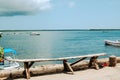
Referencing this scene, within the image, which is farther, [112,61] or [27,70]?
[112,61]

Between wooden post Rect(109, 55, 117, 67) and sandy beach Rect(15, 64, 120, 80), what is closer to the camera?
sandy beach Rect(15, 64, 120, 80)

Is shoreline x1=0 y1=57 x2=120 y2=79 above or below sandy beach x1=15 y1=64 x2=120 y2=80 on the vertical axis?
above

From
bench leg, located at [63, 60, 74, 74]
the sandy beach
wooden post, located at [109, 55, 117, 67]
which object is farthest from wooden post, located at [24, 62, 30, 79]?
wooden post, located at [109, 55, 117, 67]

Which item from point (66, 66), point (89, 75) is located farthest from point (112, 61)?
point (66, 66)

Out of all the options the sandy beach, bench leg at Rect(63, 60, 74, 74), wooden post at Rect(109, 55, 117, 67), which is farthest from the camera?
wooden post at Rect(109, 55, 117, 67)

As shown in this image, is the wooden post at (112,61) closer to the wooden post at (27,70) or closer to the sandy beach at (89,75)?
the sandy beach at (89,75)

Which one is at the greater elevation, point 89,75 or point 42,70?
point 42,70

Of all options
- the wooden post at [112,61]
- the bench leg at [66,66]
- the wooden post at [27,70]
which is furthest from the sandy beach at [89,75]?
the wooden post at [112,61]

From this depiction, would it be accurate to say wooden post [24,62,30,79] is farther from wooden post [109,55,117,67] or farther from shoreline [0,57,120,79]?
wooden post [109,55,117,67]

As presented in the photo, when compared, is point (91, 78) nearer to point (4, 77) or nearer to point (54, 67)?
point (54, 67)

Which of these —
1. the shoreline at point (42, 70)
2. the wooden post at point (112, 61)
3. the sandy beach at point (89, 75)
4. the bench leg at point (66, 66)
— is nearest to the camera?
the sandy beach at point (89, 75)

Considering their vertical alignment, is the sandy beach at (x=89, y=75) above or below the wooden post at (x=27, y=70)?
below

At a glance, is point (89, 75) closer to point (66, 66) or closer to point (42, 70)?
point (66, 66)

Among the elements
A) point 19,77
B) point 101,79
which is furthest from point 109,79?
point 19,77
